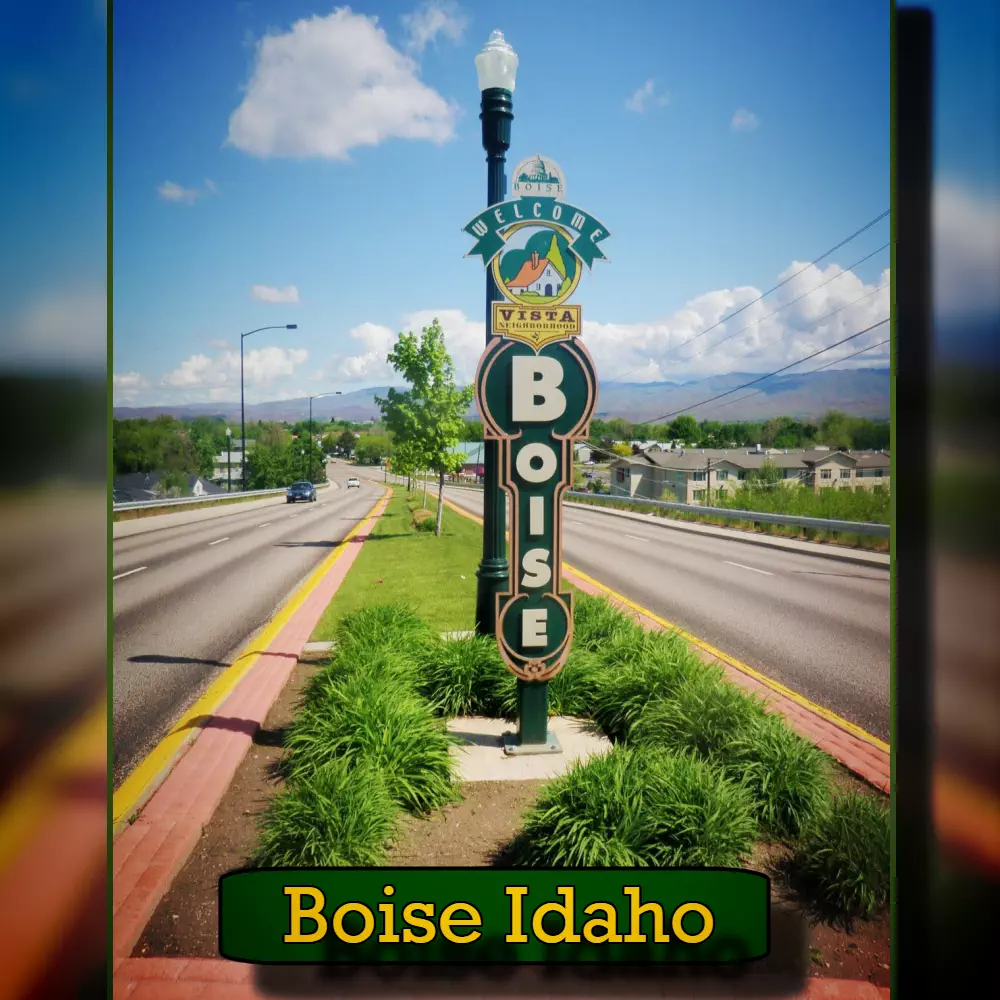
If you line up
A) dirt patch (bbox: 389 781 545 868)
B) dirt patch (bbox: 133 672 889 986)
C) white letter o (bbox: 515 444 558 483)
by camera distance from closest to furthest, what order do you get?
dirt patch (bbox: 133 672 889 986)
dirt patch (bbox: 389 781 545 868)
white letter o (bbox: 515 444 558 483)

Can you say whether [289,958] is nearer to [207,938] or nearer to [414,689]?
[207,938]

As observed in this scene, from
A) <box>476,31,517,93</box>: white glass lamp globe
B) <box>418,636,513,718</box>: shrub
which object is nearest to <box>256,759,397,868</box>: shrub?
<box>418,636,513,718</box>: shrub

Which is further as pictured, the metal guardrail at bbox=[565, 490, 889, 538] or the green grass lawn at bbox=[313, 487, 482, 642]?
the green grass lawn at bbox=[313, 487, 482, 642]

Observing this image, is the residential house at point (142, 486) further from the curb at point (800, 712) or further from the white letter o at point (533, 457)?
the white letter o at point (533, 457)

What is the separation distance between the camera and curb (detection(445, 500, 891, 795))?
2748 millimetres

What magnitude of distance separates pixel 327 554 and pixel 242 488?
63 centimetres

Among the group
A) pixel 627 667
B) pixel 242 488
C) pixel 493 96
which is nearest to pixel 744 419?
pixel 627 667

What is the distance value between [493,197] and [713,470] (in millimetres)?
1779

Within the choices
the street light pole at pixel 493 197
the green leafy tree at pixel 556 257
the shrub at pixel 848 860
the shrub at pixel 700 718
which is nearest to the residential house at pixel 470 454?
the street light pole at pixel 493 197

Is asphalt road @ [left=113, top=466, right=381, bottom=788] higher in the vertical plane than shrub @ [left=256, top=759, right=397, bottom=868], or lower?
higher

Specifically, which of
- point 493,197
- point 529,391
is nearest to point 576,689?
point 529,391

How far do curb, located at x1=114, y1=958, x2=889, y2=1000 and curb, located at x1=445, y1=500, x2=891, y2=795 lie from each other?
83 cm

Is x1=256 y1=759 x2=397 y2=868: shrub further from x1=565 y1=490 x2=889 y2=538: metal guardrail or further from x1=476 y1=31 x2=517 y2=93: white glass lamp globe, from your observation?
x1=476 y1=31 x2=517 y2=93: white glass lamp globe
